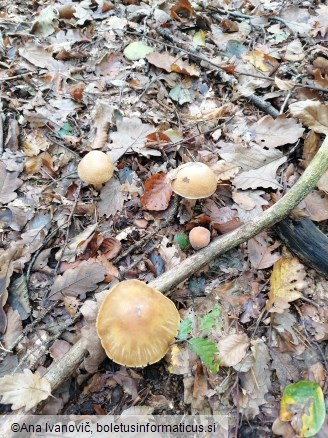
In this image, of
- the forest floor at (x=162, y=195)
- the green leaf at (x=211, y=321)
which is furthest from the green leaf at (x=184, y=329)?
the green leaf at (x=211, y=321)

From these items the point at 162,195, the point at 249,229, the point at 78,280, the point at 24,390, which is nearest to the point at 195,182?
the point at 162,195

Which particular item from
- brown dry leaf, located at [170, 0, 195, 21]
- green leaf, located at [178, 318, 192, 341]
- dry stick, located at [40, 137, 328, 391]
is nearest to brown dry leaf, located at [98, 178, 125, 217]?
dry stick, located at [40, 137, 328, 391]

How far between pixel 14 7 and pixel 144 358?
6.24m

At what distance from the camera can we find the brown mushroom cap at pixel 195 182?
3.52m

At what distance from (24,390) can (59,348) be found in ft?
1.45

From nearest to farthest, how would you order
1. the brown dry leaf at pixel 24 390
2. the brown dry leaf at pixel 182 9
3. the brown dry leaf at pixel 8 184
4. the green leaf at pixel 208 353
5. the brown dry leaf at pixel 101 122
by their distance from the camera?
the brown dry leaf at pixel 24 390 < the green leaf at pixel 208 353 < the brown dry leaf at pixel 8 184 < the brown dry leaf at pixel 101 122 < the brown dry leaf at pixel 182 9

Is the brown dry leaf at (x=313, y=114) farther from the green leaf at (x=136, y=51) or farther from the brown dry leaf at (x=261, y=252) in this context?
the green leaf at (x=136, y=51)

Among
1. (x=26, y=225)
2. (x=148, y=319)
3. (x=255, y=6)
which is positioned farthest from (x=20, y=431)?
(x=255, y=6)

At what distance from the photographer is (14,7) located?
19.8ft

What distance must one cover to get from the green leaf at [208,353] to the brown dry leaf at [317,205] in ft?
5.56

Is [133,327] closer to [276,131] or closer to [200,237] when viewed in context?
[200,237]

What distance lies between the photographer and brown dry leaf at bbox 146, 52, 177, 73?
16.1 ft

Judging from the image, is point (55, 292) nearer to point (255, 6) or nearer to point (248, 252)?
point (248, 252)

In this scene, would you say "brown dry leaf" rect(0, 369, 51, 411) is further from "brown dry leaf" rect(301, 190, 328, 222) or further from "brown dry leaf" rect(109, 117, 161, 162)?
"brown dry leaf" rect(301, 190, 328, 222)
